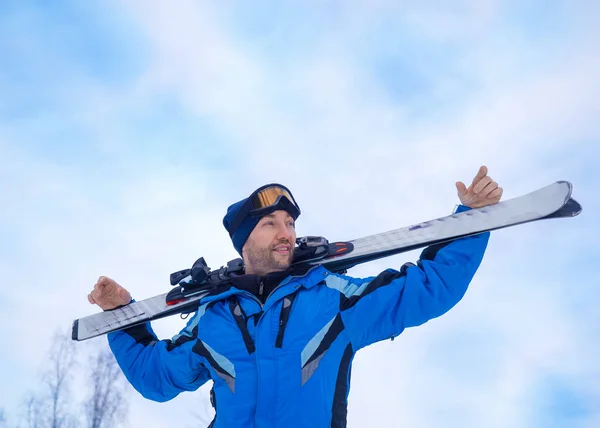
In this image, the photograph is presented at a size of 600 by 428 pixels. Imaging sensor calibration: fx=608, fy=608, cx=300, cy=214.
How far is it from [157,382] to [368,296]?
1.61 meters

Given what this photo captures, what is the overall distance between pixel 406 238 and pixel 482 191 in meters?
0.59

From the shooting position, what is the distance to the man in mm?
3188

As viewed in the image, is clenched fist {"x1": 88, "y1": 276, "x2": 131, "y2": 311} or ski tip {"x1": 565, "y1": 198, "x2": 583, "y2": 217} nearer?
ski tip {"x1": 565, "y1": 198, "x2": 583, "y2": 217}

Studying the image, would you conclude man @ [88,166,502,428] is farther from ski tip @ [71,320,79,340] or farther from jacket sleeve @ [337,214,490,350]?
ski tip @ [71,320,79,340]

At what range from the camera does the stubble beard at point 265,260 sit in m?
3.96

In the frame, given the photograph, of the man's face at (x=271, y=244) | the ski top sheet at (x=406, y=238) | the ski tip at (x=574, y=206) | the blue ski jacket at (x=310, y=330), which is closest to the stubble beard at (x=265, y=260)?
the man's face at (x=271, y=244)

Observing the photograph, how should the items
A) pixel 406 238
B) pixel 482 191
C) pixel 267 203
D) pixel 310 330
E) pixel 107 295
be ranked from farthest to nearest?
pixel 107 295 → pixel 267 203 → pixel 406 238 → pixel 482 191 → pixel 310 330

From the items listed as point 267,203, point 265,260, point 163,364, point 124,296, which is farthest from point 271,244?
point 124,296

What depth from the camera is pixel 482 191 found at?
355cm

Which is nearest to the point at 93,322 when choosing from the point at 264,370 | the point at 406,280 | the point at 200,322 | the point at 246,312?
the point at 200,322

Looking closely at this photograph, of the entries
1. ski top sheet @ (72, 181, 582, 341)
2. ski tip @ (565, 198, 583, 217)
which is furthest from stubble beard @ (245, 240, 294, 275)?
ski tip @ (565, 198, 583, 217)

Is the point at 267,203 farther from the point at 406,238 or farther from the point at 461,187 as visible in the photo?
the point at 461,187

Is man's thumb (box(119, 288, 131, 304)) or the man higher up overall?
man's thumb (box(119, 288, 131, 304))

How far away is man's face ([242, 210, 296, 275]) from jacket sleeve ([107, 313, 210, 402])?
0.53 meters
